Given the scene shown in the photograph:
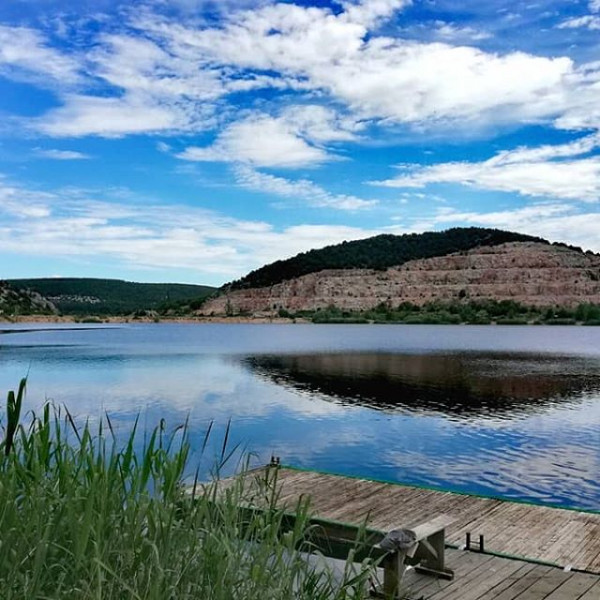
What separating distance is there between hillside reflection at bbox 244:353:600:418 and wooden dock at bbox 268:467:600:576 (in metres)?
12.2

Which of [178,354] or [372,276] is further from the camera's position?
[372,276]

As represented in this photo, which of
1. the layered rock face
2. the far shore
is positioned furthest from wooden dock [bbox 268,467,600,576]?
the far shore

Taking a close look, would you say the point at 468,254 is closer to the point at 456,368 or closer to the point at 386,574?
the point at 456,368

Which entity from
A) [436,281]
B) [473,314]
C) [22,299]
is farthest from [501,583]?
[436,281]

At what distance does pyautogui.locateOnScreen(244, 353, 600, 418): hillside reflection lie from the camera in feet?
73.8

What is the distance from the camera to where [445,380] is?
93.1ft

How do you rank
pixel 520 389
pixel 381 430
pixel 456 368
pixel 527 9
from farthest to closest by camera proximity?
pixel 456 368 < pixel 527 9 < pixel 520 389 < pixel 381 430

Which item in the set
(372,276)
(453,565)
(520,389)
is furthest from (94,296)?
(453,565)

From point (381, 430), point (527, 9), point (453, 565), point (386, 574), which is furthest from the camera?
point (527, 9)

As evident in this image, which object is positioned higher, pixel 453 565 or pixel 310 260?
pixel 310 260

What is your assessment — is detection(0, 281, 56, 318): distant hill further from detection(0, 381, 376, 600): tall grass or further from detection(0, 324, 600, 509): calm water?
detection(0, 381, 376, 600): tall grass

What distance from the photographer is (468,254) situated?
104 metres

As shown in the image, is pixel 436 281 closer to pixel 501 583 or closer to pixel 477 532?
pixel 477 532

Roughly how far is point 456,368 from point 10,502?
105 ft
